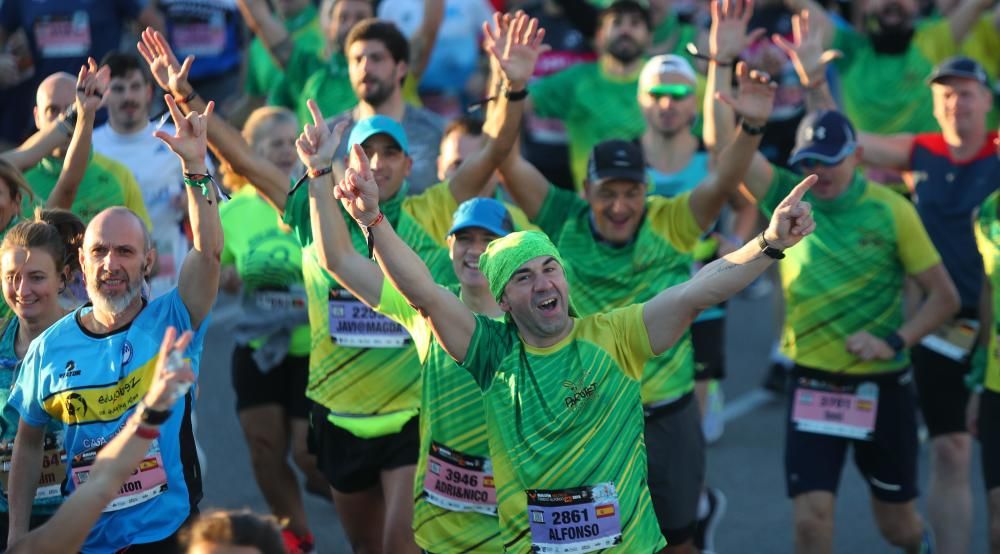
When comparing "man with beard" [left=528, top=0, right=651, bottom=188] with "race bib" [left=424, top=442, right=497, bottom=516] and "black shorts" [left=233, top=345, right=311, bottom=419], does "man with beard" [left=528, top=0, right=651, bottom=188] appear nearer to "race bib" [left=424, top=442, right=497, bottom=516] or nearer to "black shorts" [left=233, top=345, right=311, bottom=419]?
"black shorts" [left=233, top=345, right=311, bottom=419]

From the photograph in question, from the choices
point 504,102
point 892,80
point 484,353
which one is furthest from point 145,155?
point 892,80

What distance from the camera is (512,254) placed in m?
4.88

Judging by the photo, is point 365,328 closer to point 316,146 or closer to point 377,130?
point 377,130

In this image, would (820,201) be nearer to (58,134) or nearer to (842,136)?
(842,136)

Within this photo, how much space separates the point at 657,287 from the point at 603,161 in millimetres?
570

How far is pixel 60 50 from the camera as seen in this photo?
10.0m

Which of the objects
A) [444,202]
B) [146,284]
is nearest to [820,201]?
[444,202]

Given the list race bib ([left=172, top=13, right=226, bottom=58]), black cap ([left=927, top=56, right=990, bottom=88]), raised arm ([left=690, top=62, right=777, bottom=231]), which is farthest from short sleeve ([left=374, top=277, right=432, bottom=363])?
race bib ([left=172, top=13, right=226, bottom=58])

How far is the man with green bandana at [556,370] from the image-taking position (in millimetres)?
4840

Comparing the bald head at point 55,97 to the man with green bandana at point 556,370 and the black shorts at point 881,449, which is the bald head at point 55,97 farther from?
the black shorts at point 881,449

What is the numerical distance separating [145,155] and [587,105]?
2994mm

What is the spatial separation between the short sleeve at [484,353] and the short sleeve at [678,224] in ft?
5.44

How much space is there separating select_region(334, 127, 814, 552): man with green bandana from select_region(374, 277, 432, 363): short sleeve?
1.53 feet

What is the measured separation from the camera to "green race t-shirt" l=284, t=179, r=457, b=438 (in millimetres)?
6215
